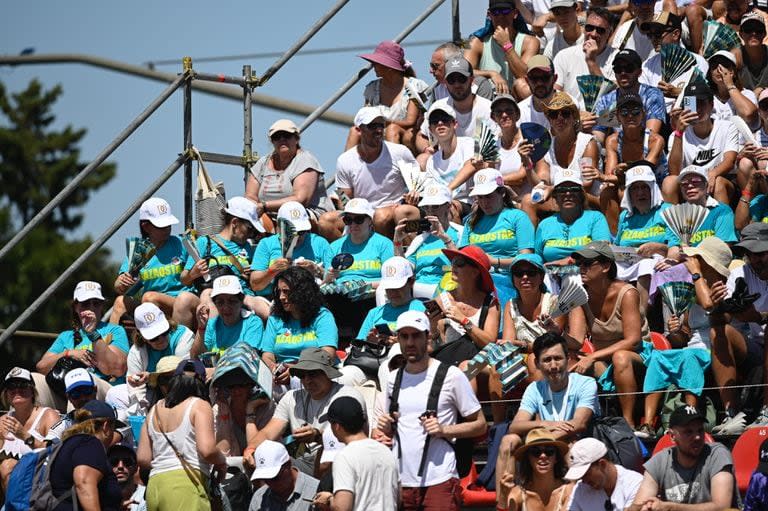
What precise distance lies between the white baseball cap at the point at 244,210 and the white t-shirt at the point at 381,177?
3.34 ft

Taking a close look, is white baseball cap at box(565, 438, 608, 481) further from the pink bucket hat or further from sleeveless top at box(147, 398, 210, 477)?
the pink bucket hat

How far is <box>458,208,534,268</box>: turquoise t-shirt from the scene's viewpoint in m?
13.8

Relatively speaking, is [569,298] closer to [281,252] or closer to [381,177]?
[281,252]

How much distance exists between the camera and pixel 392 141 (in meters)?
16.2

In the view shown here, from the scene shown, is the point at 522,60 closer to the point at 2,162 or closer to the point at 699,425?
the point at 699,425

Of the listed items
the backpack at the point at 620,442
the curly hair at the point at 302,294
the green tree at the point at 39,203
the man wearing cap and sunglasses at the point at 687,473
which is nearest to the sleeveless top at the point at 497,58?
the curly hair at the point at 302,294

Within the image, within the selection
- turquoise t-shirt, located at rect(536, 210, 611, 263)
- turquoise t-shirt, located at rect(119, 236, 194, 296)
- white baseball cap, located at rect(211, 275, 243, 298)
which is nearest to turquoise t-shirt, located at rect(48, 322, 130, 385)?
turquoise t-shirt, located at rect(119, 236, 194, 296)

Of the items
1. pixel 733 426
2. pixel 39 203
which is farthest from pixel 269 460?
pixel 39 203

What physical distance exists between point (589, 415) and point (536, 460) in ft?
1.77

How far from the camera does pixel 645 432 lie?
1159cm

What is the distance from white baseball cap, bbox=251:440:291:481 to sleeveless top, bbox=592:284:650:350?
2557 mm

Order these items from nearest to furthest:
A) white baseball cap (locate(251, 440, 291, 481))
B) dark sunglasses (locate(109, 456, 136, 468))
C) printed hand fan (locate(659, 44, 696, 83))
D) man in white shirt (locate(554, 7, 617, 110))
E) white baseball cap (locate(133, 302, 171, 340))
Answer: white baseball cap (locate(251, 440, 291, 481)) < dark sunglasses (locate(109, 456, 136, 468)) < white baseball cap (locate(133, 302, 171, 340)) < printed hand fan (locate(659, 44, 696, 83)) < man in white shirt (locate(554, 7, 617, 110))

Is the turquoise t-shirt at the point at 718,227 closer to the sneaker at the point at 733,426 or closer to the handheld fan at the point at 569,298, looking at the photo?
the handheld fan at the point at 569,298

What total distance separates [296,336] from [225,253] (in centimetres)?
185
